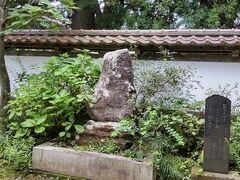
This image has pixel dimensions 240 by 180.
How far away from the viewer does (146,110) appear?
636 cm

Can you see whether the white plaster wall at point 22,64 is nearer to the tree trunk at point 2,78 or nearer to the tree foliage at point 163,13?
the tree trunk at point 2,78

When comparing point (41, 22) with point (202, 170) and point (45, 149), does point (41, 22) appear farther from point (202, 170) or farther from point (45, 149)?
point (202, 170)

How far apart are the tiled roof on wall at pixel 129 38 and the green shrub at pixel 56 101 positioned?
164 centimetres

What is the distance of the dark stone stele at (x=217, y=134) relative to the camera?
5199 mm

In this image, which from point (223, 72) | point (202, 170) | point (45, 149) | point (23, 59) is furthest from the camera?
point (23, 59)

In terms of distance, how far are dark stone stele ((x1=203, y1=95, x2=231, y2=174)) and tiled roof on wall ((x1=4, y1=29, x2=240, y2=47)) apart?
9.15 ft

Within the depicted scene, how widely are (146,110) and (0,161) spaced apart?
2.90 m

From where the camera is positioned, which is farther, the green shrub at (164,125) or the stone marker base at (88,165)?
the green shrub at (164,125)

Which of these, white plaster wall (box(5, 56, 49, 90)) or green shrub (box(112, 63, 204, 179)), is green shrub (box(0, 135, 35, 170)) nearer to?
green shrub (box(112, 63, 204, 179))

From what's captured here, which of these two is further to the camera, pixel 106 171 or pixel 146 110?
pixel 146 110

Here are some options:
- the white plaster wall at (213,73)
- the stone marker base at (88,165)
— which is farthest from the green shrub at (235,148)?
the white plaster wall at (213,73)

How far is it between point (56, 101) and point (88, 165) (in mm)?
1380

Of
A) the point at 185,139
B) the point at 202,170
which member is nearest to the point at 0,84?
the point at 185,139

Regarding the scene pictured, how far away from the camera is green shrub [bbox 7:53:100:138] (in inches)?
254
